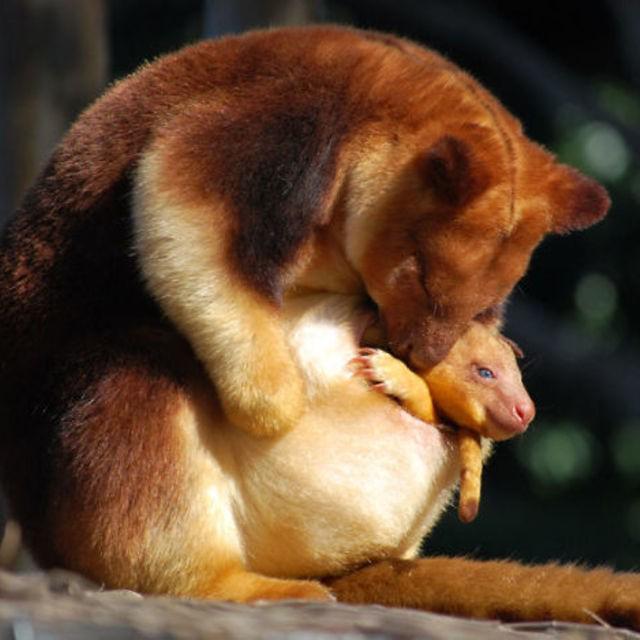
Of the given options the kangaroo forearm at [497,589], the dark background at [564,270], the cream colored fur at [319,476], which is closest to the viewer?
the kangaroo forearm at [497,589]

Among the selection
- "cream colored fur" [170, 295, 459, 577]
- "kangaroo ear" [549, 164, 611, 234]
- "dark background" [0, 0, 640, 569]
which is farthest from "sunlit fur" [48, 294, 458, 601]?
"dark background" [0, 0, 640, 569]

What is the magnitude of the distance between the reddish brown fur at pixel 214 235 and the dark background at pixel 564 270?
5719mm

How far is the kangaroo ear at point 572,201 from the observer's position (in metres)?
3.65

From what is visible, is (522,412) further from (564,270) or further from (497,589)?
(564,270)

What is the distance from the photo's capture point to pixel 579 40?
1068cm

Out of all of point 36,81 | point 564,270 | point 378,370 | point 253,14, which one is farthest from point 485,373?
point 564,270

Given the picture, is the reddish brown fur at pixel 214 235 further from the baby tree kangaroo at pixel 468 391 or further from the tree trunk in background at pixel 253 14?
the tree trunk in background at pixel 253 14

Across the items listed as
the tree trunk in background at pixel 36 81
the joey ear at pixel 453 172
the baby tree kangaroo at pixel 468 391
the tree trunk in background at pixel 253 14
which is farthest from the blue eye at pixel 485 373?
the tree trunk in background at pixel 36 81

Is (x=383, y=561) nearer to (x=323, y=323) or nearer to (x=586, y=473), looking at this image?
(x=323, y=323)

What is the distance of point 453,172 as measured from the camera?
343cm

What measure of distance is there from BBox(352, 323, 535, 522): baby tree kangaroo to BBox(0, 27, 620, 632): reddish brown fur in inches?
2.3

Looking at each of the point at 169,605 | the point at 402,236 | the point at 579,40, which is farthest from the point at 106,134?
the point at 579,40

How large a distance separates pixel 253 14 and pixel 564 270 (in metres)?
5.98

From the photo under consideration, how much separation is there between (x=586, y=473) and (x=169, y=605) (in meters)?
8.94
